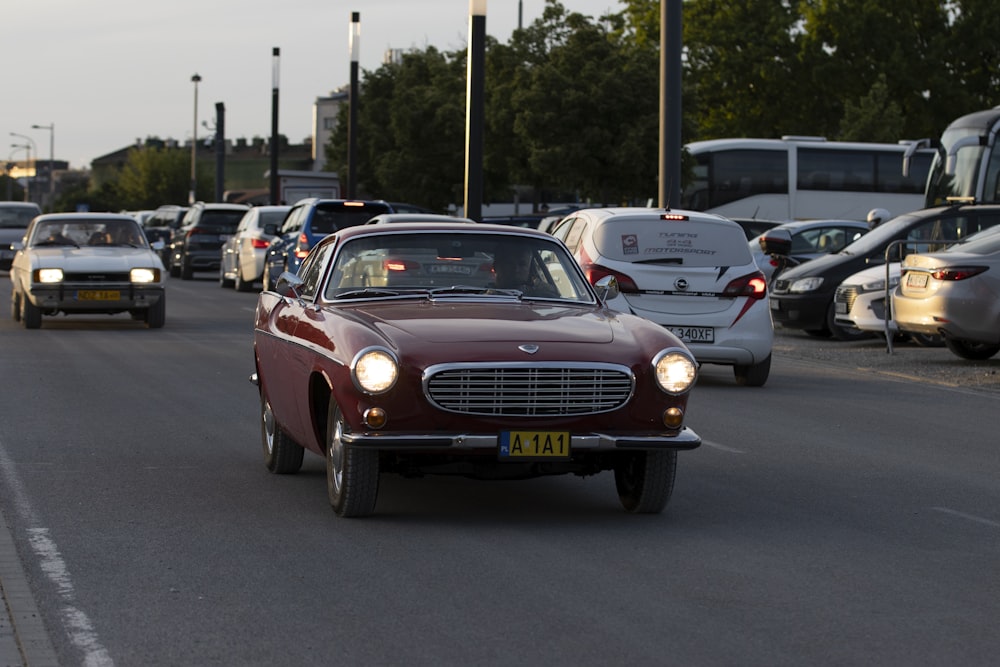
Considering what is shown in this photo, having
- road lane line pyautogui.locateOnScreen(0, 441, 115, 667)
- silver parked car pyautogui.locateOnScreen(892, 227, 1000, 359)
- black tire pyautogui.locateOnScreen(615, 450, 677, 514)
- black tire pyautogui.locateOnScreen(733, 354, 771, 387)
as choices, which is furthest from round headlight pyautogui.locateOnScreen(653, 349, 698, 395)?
silver parked car pyautogui.locateOnScreen(892, 227, 1000, 359)

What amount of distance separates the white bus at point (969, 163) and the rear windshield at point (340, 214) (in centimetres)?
1096

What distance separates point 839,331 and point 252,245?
595 inches

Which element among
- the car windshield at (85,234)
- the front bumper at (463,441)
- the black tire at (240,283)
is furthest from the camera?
the black tire at (240,283)

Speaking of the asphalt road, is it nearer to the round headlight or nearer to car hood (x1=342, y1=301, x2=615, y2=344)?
the round headlight

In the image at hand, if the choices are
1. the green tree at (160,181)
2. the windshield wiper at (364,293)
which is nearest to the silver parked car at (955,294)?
the windshield wiper at (364,293)

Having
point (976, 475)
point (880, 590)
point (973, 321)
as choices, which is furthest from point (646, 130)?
point (880, 590)

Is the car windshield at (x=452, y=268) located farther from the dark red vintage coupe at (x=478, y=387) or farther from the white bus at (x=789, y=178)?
the white bus at (x=789, y=178)

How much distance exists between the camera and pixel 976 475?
1070 centimetres

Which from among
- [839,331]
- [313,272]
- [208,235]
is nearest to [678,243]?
[313,272]

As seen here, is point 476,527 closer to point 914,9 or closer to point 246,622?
point 246,622

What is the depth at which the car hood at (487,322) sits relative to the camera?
27.1 feet

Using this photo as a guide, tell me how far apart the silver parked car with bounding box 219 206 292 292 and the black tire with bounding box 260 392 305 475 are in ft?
80.6

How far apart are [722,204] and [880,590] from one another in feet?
140

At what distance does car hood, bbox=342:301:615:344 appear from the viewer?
827cm
